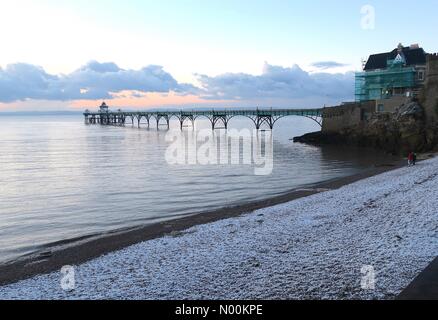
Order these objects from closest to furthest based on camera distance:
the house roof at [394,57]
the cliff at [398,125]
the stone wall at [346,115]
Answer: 1. the cliff at [398,125]
2. the stone wall at [346,115]
3. the house roof at [394,57]

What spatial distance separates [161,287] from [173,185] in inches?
714

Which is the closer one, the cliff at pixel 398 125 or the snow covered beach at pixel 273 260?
the snow covered beach at pixel 273 260

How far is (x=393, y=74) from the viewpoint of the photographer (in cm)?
6369

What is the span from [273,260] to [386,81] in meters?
61.3

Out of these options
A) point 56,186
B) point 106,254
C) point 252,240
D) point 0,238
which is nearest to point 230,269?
point 252,240

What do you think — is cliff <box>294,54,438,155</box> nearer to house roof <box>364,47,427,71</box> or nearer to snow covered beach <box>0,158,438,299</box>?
house roof <box>364,47,427,71</box>

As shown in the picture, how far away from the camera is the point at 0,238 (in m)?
15.3

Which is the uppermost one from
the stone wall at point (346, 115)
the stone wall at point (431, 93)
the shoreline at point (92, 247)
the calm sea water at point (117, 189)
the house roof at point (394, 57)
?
the house roof at point (394, 57)

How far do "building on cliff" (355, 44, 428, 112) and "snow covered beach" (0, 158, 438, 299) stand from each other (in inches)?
1815

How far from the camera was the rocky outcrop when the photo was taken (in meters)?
42.7

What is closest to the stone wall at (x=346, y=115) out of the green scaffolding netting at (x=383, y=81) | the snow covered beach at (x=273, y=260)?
the green scaffolding netting at (x=383, y=81)

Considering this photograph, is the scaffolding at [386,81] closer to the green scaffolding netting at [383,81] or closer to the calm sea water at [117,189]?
the green scaffolding netting at [383,81]

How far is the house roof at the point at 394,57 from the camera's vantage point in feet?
212
